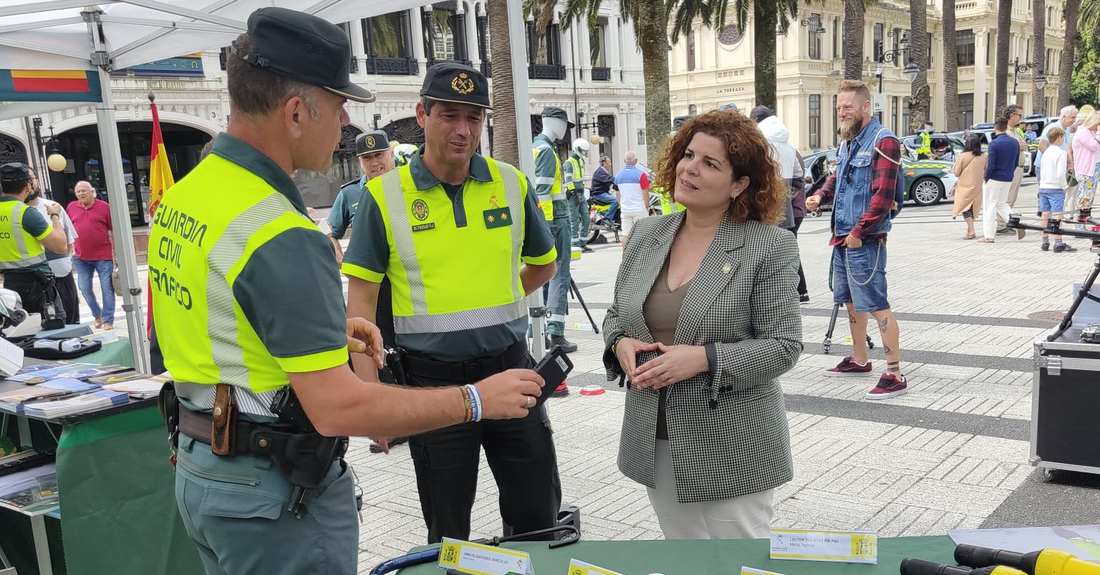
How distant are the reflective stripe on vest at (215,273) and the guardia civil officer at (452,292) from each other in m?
1.00

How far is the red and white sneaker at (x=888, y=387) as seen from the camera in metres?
5.47

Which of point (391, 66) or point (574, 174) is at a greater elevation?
point (391, 66)

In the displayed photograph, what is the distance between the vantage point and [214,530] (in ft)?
5.83

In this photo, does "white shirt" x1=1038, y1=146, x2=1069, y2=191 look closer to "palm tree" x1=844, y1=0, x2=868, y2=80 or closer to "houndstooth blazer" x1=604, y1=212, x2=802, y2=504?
"houndstooth blazer" x1=604, y1=212, x2=802, y2=504

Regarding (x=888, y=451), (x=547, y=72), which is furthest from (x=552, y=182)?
(x=547, y=72)

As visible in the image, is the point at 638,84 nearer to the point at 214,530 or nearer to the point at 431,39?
the point at 431,39

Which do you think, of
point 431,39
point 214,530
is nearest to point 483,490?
point 214,530

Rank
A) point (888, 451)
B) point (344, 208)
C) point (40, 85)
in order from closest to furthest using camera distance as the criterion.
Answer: point (888, 451)
point (40, 85)
point (344, 208)

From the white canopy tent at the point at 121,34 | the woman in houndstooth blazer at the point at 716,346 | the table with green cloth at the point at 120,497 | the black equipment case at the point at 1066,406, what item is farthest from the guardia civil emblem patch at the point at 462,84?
the black equipment case at the point at 1066,406

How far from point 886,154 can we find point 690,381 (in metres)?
3.58

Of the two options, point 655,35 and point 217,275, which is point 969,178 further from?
point 217,275

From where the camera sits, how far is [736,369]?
7.76 ft

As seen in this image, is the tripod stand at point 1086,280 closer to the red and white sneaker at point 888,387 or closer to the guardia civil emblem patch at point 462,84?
the red and white sneaker at point 888,387

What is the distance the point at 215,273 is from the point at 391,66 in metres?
30.5
